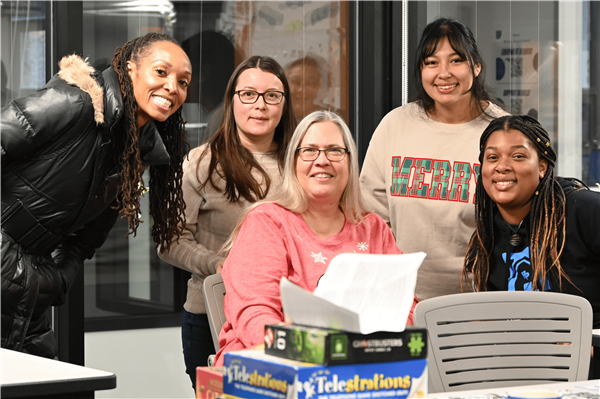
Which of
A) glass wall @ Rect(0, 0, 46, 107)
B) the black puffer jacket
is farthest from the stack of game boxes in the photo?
glass wall @ Rect(0, 0, 46, 107)

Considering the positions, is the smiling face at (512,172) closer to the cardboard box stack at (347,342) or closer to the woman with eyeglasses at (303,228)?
the woman with eyeglasses at (303,228)

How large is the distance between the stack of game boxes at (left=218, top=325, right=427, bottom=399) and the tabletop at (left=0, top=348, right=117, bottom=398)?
1.27 feet

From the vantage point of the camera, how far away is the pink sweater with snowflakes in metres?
1.98

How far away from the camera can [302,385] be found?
1176 mm

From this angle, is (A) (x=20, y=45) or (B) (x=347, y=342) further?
(A) (x=20, y=45)

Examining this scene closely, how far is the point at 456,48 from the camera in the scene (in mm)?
2947

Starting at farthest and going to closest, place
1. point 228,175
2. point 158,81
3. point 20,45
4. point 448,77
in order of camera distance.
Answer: point 20,45, point 448,77, point 228,175, point 158,81

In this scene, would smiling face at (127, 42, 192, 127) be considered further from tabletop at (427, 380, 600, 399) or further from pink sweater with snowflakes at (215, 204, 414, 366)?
tabletop at (427, 380, 600, 399)

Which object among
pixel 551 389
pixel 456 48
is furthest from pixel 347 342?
pixel 456 48

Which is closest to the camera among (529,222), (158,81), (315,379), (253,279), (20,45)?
(315,379)

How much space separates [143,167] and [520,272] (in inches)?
53.3

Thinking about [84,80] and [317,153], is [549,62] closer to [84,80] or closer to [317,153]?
[317,153]

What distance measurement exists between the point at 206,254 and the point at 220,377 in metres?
1.27

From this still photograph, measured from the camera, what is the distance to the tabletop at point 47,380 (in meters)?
1.49
